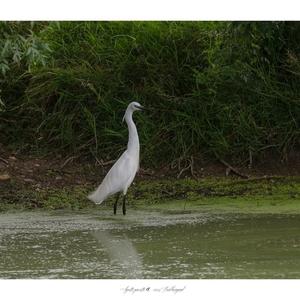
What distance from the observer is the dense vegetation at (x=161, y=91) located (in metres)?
7.92

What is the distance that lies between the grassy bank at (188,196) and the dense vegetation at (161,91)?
53cm

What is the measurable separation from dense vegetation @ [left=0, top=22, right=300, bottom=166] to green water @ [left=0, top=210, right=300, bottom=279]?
1.55 meters

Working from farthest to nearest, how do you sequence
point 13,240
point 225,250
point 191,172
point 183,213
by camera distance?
point 191,172
point 183,213
point 13,240
point 225,250

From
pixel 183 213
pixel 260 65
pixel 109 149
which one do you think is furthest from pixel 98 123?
pixel 183 213

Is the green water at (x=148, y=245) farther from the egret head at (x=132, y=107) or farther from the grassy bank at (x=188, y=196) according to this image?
the egret head at (x=132, y=107)

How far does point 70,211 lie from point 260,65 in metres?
2.46

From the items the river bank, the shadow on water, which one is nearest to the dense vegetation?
the river bank

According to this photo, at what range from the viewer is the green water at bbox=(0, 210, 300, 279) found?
484cm

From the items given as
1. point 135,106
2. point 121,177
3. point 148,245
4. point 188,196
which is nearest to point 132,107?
point 135,106

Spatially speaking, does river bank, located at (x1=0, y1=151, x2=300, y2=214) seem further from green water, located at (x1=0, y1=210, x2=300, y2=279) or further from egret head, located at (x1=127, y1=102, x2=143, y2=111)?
egret head, located at (x1=127, y1=102, x2=143, y2=111)

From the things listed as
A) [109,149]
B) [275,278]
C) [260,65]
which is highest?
[260,65]

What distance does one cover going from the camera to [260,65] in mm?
8180

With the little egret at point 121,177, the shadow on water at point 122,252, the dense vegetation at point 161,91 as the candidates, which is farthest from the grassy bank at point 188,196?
the shadow on water at point 122,252

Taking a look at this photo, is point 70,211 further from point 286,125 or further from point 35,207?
point 286,125
